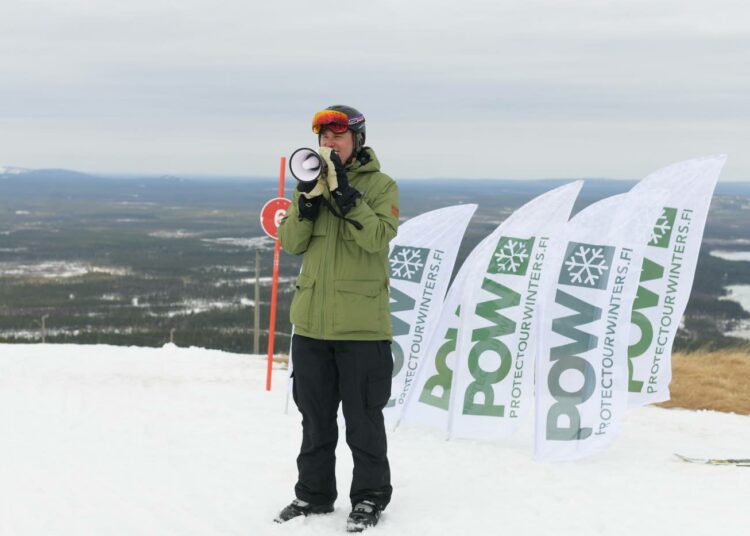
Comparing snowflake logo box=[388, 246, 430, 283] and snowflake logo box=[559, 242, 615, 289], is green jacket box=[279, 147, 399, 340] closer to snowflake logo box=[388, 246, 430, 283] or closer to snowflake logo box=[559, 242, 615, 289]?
snowflake logo box=[559, 242, 615, 289]

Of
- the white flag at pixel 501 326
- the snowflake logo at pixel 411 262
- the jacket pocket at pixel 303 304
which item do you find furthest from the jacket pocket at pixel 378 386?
the snowflake logo at pixel 411 262

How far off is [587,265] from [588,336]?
544 millimetres

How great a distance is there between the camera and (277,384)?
8.98 metres

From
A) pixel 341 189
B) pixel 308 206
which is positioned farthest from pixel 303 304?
pixel 341 189

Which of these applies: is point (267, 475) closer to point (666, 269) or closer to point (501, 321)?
point (501, 321)

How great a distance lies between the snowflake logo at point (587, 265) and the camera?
19.6ft

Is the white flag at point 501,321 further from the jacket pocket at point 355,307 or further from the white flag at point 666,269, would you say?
the jacket pocket at point 355,307

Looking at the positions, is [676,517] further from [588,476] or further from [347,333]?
[347,333]

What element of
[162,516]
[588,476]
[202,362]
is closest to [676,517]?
[588,476]

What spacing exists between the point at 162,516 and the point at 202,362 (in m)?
6.00

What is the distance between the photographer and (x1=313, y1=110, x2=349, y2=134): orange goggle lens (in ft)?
13.3

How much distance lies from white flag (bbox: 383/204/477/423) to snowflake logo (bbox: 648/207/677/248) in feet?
5.47

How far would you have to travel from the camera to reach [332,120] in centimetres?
404

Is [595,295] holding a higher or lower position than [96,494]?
higher
